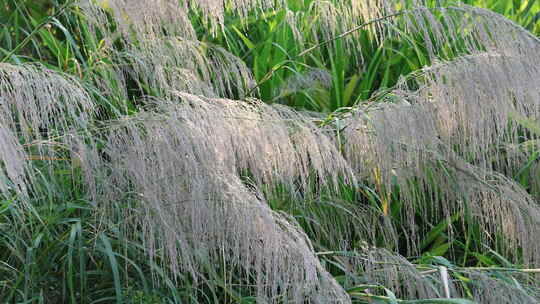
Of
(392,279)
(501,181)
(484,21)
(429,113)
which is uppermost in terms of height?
(484,21)

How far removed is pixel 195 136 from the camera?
215 centimetres

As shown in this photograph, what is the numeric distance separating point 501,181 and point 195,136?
1262 mm

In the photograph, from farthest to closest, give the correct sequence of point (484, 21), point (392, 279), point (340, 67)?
point (340, 67)
point (484, 21)
point (392, 279)

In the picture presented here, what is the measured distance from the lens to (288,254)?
204cm

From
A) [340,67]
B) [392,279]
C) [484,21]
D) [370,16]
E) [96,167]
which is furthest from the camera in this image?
[340,67]

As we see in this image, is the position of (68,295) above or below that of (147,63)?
below

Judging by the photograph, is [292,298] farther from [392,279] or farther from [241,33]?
[241,33]

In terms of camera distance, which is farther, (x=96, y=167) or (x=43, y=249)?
(x=43, y=249)

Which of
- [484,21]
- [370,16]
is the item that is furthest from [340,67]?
[484,21]

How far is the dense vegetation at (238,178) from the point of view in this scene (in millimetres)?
2129

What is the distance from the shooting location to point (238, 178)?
217cm

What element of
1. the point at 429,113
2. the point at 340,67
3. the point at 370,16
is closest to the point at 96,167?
the point at 429,113

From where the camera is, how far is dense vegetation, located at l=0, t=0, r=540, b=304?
2.13 meters

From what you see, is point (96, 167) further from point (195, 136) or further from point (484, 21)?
point (484, 21)
